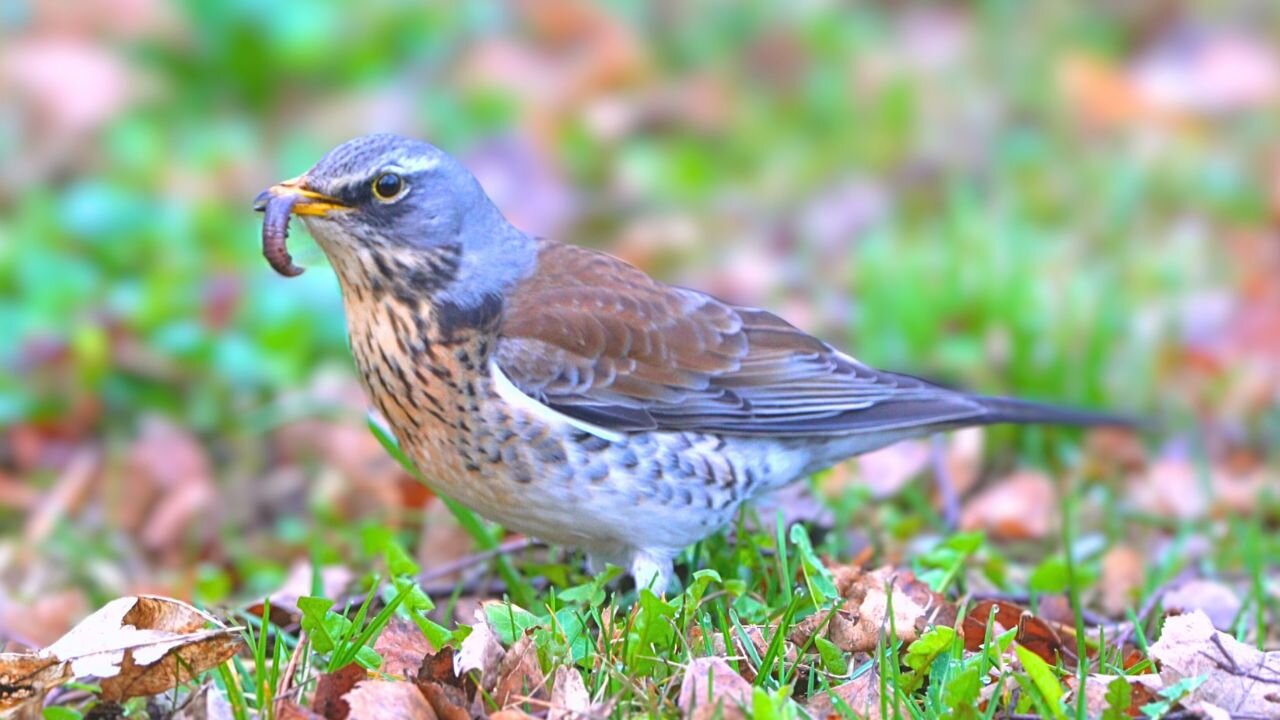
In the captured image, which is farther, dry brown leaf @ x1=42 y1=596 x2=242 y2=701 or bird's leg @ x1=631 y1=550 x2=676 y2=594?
bird's leg @ x1=631 y1=550 x2=676 y2=594

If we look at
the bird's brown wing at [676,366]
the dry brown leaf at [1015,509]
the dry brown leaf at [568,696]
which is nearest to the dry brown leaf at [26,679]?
the dry brown leaf at [568,696]

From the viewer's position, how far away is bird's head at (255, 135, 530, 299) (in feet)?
15.5

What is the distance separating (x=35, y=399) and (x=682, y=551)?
133 inches

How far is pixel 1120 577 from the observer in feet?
18.2

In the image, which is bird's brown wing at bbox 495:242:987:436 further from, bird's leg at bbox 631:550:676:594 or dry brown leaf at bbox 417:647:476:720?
dry brown leaf at bbox 417:647:476:720

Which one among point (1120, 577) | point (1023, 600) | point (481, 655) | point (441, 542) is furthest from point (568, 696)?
point (1120, 577)

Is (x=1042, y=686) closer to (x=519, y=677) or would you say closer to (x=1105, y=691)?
(x=1105, y=691)

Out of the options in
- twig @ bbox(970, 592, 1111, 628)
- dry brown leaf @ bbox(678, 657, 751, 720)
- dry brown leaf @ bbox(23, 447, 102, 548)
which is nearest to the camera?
dry brown leaf @ bbox(678, 657, 751, 720)

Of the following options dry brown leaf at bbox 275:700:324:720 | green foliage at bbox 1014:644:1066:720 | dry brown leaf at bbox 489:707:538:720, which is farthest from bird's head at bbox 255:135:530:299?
green foliage at bbox 1014:644:1066:720

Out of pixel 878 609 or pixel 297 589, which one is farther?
pixel 297 589

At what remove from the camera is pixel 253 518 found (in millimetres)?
6820

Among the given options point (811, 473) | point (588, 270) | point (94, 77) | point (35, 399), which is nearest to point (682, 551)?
point (811, 473)

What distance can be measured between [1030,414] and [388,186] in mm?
2156

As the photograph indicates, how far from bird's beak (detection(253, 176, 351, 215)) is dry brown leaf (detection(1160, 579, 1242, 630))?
8.64 ft
